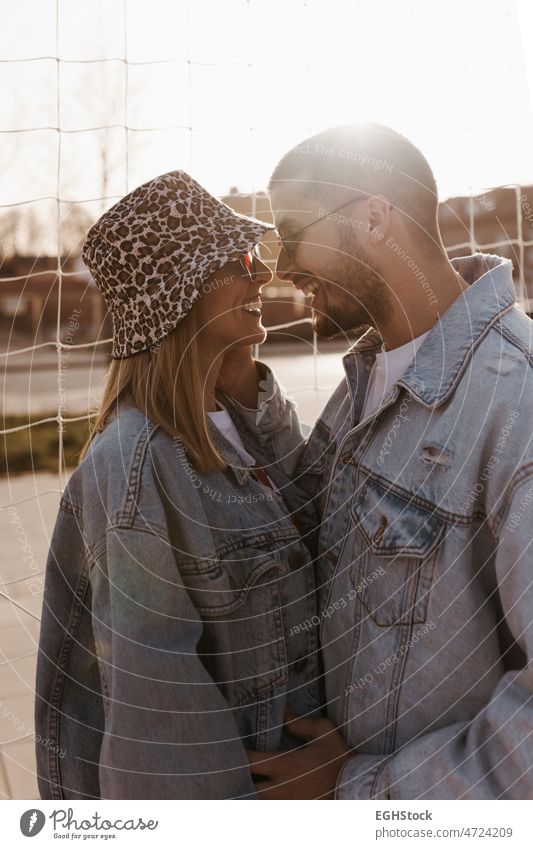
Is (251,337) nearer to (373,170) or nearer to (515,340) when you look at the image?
(373,170)

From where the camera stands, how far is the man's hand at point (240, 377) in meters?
1.67

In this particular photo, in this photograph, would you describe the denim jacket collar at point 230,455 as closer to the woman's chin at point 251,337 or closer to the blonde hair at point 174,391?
the blonde hair at point 174,391

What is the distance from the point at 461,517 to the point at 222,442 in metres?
0.45

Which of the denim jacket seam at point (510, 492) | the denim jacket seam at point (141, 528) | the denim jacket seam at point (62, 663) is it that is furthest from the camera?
the denim jacket seam at point (62, 663)

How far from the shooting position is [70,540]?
144 cm

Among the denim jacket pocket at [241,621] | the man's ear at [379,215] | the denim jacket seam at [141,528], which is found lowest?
the denim jacket pocket at [241,621]

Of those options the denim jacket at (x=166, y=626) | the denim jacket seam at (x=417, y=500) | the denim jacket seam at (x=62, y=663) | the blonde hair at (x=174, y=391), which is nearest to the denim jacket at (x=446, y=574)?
the denim jacket seam at (x=417, y=500)

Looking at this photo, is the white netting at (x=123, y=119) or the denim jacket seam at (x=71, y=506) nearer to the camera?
the denim jacket seam at (x=71, y=506)

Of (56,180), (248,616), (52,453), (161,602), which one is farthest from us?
(52,453)

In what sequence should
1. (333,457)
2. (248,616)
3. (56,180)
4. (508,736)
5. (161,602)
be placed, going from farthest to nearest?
(56,180) → (333,457) → (248,616) → (161,602) → (508,736)

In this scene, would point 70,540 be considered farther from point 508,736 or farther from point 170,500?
point 508,736

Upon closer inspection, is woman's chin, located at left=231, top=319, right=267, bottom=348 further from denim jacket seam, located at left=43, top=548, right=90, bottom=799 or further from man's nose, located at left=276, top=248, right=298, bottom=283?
denim jacket seam, located at left=43, top=548, right=90, bottom=799

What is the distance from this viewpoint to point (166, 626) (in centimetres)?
125

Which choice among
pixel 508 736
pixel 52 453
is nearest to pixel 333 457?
pixel 508 736
